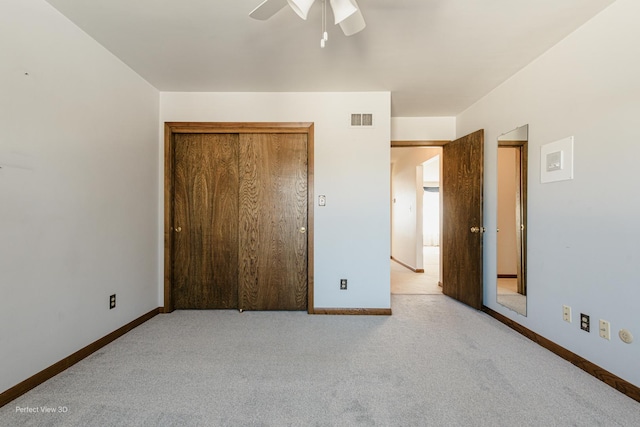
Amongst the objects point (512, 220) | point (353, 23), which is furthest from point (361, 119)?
point (512, 220)

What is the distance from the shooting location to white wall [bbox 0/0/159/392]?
153cm

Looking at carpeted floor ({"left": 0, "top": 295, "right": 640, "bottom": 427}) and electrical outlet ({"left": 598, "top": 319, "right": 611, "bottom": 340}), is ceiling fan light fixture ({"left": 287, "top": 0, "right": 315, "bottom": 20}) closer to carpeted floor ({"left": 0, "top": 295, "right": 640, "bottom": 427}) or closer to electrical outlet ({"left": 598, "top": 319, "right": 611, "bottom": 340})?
carpeted floor ({"left": 0, "top": 295, "right": 640, "bottom": 427})

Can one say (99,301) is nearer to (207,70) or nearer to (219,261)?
(219,261)

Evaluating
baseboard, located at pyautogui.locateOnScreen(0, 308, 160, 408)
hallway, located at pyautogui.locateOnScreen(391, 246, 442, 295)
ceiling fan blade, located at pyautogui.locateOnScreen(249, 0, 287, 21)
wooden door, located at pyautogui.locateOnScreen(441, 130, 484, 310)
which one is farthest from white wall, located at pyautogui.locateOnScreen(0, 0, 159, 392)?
wooden door, located at pyautogui.locateOnScreen(441, 130, 484, 310)

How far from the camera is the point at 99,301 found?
2119 mm

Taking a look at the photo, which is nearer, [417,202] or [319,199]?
[319,199]

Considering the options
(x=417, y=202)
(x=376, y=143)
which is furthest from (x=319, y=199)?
(x=417, y=202)

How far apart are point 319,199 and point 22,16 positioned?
239 cm

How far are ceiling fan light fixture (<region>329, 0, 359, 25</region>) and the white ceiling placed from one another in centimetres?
37

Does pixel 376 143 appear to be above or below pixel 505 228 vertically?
above

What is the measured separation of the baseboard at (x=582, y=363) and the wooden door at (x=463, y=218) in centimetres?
56

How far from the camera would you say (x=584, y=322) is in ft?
6.11

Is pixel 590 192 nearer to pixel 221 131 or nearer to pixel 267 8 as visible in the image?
pixel 267 8

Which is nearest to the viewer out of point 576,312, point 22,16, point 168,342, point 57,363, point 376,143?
point 22,16
